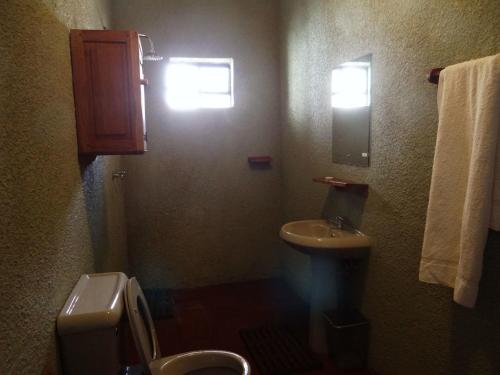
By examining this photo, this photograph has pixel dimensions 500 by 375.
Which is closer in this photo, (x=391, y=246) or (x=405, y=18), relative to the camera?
(x=405, y=18)

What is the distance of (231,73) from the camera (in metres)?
3.21

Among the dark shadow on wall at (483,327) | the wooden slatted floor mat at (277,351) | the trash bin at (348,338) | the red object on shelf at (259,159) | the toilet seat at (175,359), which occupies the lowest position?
the wooden slatted floor mat at (277,351)

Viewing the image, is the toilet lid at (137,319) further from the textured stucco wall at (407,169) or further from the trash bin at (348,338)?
the textured stucco wall at (407,169)

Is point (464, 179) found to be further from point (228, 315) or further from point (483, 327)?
point (228, 315)

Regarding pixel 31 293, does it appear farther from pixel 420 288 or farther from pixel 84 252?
pixel 420 288

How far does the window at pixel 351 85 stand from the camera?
6.44ft

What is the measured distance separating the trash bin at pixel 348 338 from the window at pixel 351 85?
131 cm

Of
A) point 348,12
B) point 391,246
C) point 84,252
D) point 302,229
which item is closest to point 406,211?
point 391,246

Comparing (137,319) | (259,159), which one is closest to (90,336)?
(137,319)

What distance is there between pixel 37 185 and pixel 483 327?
1681 millimetres

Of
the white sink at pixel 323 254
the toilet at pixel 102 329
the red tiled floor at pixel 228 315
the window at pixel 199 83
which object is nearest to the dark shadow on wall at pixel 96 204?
the toilet at pixel 102 329

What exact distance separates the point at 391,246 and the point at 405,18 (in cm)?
115

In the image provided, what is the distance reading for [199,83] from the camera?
318cm

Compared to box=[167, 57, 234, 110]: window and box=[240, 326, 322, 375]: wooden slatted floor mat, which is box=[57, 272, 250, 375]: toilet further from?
box=[167, 57, 234, 110]: window
